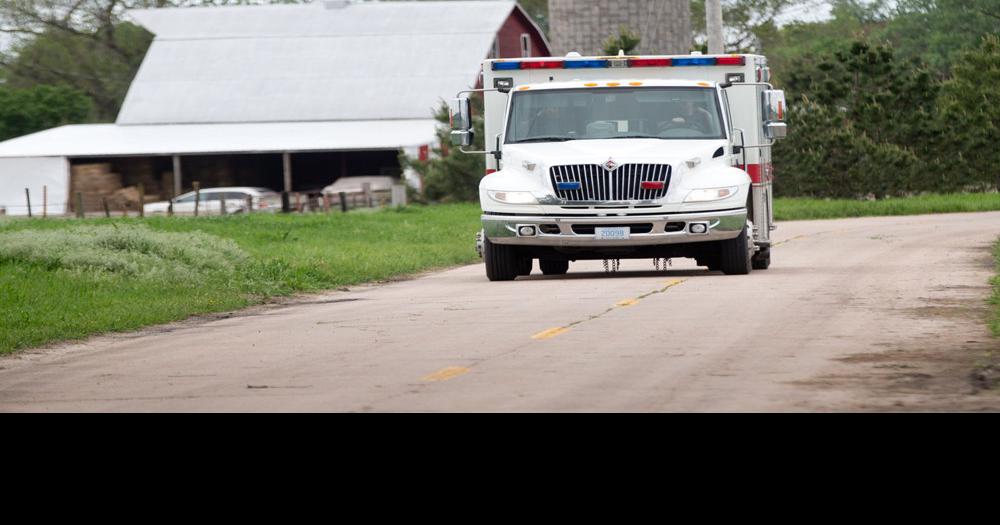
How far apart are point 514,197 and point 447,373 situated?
933cm

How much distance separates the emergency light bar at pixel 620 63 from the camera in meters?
23.5

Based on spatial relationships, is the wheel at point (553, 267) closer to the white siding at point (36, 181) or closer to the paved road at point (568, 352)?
the paved road at point (568, 352)

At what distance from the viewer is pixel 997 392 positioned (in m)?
11.1

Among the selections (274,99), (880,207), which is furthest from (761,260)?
(274,99)

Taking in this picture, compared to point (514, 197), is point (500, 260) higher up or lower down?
lower down

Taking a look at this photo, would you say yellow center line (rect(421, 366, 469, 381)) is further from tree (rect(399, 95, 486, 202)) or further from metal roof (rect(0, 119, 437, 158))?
metal roof (rect(0, 119, 437, 158))

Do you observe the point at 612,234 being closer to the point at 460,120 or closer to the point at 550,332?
the point at 460,120

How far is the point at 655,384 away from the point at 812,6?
90284 mm

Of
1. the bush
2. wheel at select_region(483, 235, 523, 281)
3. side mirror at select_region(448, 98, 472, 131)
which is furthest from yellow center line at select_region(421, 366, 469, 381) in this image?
the bush

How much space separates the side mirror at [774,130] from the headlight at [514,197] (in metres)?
3.38

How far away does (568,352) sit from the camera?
547 inches

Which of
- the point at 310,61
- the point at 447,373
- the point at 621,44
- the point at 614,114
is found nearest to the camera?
the point at 447,373

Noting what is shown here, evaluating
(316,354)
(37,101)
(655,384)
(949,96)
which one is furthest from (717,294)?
(37,101)
